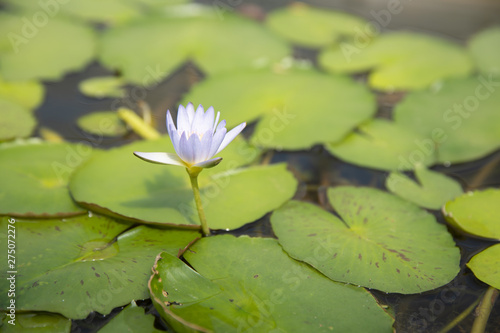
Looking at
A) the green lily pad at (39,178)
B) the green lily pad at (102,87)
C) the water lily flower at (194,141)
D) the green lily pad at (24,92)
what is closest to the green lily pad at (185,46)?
the green lily pad at (102,87)

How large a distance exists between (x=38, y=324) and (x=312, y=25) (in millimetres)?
2801

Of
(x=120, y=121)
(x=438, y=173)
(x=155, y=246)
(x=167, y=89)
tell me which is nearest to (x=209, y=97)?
(x=167, y=89)

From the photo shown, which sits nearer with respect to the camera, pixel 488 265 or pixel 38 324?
pixel 38 324

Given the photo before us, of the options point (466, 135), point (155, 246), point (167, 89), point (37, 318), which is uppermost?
point (466, 135)

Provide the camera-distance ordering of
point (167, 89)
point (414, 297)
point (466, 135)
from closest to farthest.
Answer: point (414, 297) < point (466, 135) < point (167, 89)

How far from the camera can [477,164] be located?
223cm

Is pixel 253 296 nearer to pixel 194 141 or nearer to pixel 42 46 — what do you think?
pixel 194 141

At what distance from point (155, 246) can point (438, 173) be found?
1439 millimetres

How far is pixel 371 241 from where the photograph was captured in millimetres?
1679

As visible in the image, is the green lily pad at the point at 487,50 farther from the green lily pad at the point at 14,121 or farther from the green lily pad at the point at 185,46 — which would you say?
the green lily pad at the point at 14,121

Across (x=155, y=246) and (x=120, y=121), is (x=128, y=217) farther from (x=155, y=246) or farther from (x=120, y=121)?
(x=120, y=121)

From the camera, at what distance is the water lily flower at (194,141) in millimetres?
1364

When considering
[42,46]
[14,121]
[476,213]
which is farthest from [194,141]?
[42,46]

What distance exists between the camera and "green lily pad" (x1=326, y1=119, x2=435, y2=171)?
2145 millimetres
